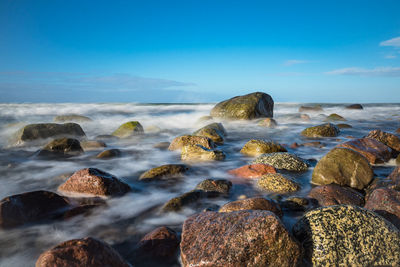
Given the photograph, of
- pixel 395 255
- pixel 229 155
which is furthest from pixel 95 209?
pixel 229 155

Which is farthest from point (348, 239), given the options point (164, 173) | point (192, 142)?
point (192, 142)

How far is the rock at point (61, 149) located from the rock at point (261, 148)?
4256 mm

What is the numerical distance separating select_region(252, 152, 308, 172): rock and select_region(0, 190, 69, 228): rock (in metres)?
3.68

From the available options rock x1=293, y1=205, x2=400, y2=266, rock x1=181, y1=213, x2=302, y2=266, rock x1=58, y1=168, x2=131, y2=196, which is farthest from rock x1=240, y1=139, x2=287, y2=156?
rock x1=181, y1=213, x2=302, y2=266

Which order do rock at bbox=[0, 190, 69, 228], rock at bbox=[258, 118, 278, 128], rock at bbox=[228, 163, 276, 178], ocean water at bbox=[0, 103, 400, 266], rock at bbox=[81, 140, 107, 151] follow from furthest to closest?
rock at bbox=[258, 118, 278, 128]
rock at bbox=[81, 140, 107, 151]
rock at bbox=[228, 163, 276, 178]
rock at bbox=[0, 190, 69, 228]
ocean water at bbox=[0, 103, 400, 266]

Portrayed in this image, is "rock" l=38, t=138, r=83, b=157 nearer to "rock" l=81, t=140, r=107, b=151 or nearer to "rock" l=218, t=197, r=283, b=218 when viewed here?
"rock" l=81, t=140, r=107, b=151

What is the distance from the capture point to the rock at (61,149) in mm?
6586

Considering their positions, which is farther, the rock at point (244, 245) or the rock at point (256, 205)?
the rock at point (256, 205)

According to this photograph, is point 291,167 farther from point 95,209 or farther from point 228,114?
point 228,114

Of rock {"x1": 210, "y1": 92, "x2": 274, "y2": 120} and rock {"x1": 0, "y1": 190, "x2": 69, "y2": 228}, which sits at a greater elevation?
rock {"x1": 210, "y1": 92, "x2": 274, "y2": 120}

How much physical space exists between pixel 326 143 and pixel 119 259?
7527 millimetres

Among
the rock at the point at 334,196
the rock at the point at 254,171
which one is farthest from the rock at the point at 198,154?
the rock at the point at 334,196

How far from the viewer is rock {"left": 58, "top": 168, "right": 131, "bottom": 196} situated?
395 cm

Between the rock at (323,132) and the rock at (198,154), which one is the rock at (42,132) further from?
the rock at (323,132)
